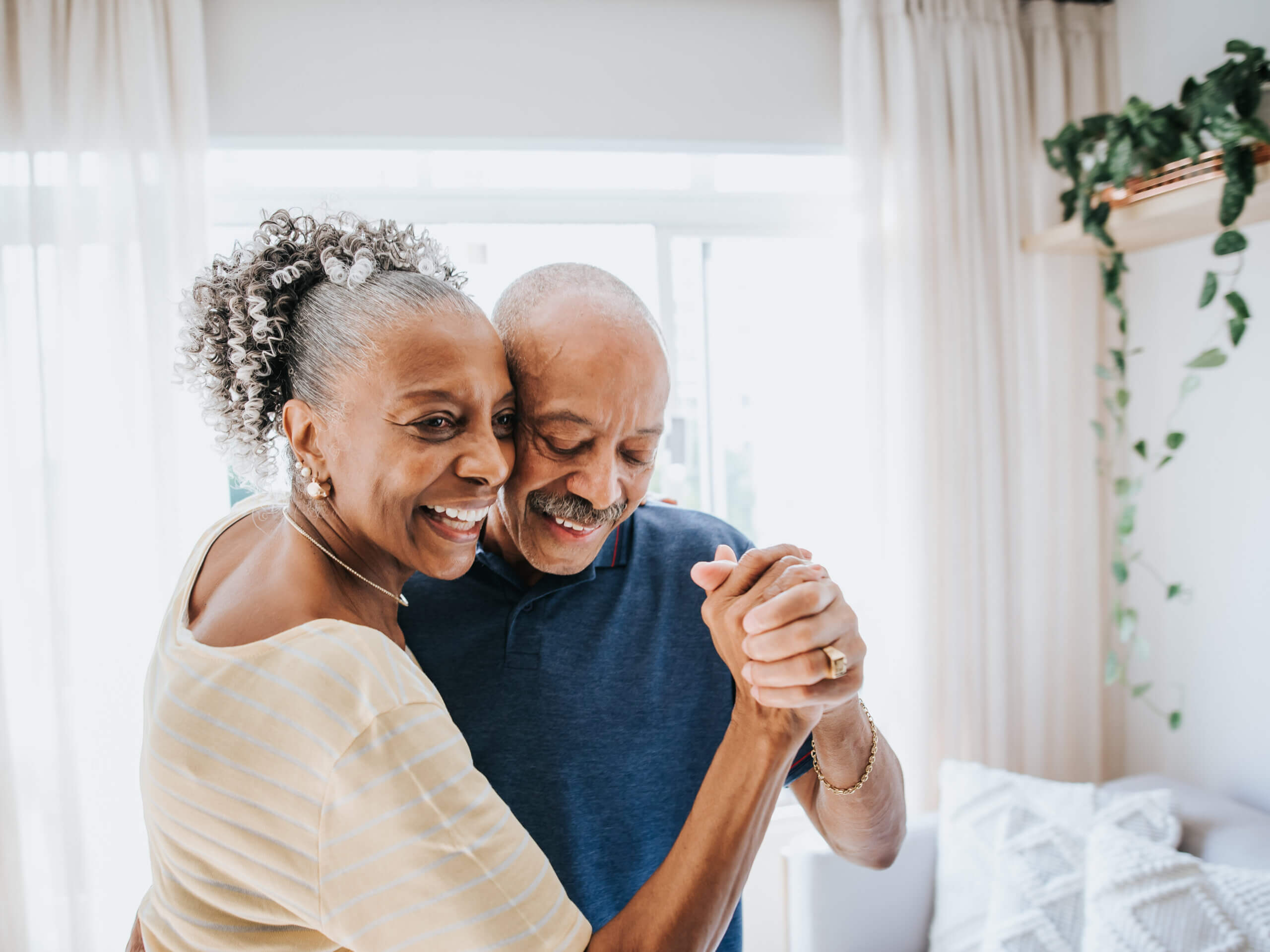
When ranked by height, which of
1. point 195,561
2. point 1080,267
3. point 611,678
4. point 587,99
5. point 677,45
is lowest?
point 611,678

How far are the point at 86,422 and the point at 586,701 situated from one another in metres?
1.86

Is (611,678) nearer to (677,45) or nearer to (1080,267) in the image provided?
(677,45)

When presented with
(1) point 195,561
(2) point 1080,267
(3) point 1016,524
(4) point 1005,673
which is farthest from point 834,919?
(2) point 1080,267

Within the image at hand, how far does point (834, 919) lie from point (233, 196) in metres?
2.72

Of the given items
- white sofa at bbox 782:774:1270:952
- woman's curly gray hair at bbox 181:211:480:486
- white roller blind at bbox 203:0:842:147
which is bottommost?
white sofa at bbox 782:774:1270:952

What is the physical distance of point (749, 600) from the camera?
33.8 inches

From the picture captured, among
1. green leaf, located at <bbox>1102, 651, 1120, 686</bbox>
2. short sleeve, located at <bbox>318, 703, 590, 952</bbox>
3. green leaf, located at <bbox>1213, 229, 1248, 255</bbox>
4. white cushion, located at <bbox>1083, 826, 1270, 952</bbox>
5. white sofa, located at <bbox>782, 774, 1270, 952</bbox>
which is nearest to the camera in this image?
short sleeve, located at <bbox>318, 703, 590, 952</bbox>

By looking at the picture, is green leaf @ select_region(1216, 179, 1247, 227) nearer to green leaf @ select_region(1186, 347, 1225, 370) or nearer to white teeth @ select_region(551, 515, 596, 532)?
green leaf @ select_region(1186, 347, 1225, 370)

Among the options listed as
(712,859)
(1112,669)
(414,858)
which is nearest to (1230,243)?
(1112,669)

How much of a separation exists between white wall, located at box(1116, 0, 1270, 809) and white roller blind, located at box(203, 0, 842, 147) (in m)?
1.06

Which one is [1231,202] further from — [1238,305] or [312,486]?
[312,486]

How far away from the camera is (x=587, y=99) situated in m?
2.46

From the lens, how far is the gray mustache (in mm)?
1103

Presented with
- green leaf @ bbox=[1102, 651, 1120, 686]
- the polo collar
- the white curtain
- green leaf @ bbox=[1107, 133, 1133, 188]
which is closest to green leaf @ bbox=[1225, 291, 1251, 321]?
green leaf @ bbox=[1107, 133, 1133, 188]
